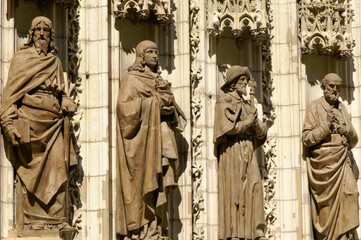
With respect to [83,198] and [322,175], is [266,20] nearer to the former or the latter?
[322,175]

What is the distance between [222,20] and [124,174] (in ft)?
9.16

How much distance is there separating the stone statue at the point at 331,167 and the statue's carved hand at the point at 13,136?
4.69 meters

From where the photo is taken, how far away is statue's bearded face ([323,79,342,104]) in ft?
71.8

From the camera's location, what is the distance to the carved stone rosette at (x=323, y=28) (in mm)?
22203

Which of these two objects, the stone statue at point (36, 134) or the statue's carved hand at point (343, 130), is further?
the statue's carved hand at point (343, 130)

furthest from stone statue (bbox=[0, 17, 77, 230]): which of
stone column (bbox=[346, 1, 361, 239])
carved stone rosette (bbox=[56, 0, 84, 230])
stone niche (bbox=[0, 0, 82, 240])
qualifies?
stone column (bbox=[346, 1, 361, 239])

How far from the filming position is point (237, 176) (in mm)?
20906

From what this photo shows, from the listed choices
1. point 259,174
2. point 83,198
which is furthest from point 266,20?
point 83,198

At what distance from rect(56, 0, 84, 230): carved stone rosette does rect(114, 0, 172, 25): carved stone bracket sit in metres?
0.57

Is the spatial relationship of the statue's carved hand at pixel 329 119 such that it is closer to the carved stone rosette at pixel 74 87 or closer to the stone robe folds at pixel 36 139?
the carved stone rosette at pixel 74 87

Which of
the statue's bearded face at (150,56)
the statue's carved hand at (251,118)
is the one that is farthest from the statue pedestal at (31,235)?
the statue's carved hand at (251,118)

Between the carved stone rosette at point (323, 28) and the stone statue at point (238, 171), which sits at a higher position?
the carved stone rosette at point (323, 28)

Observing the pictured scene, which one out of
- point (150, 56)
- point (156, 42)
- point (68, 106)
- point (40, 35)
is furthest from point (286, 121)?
point (40, 35)

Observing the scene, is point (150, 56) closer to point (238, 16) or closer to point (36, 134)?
point (238, 16)
